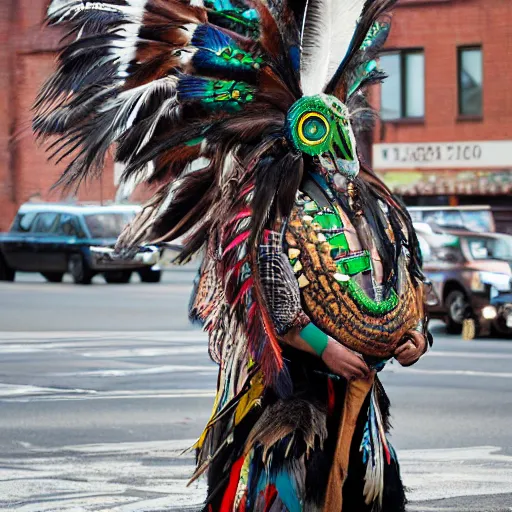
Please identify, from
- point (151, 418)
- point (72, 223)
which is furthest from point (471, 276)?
point (72, 223)

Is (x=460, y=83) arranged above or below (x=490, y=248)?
above

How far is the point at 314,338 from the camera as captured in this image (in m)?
4.73

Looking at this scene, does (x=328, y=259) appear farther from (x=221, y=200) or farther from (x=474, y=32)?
(x=474, y=32)

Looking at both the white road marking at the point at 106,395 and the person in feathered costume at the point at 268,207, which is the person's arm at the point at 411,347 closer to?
the person in feathered costume at the point at 268,207

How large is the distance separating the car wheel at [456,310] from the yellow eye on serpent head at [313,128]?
Answer: 1344 centimetres

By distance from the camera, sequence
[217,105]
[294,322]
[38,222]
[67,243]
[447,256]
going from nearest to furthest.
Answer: [294,322]
[217,105]
[447,256]
[67,243]
[38,222]

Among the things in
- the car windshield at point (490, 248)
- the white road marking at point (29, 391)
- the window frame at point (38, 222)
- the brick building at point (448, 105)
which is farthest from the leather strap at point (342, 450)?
the brick building at point (448, 105)

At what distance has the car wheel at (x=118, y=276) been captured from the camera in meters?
31.1

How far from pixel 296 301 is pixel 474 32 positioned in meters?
33.1

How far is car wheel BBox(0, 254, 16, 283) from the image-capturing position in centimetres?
3256

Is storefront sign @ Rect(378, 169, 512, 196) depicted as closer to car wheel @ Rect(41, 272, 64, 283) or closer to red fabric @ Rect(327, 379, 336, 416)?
car wheel @ Rect(41, 272, 64, 283)

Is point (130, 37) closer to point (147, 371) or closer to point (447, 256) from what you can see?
point (147, 371)

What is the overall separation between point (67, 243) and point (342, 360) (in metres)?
26.4

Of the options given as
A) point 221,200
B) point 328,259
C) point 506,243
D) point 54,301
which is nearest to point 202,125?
point 221,200
